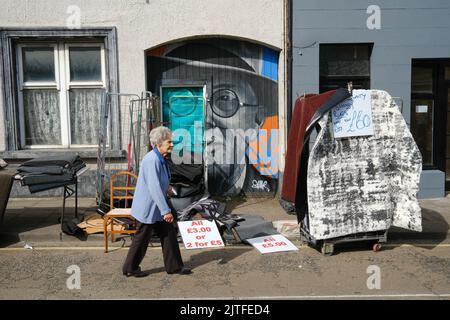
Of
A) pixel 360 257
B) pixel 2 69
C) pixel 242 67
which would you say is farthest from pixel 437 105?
pixel 2 69

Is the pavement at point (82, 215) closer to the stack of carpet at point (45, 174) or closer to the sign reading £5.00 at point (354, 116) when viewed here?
the stack of carpet at point (45, 174)

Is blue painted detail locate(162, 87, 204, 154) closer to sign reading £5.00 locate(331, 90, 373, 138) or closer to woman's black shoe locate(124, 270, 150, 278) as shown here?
sign reading £5.00 locate(331, 90, 373, 138)

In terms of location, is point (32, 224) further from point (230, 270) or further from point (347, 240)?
point (347, 240)

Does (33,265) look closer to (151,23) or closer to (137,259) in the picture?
(137,259)

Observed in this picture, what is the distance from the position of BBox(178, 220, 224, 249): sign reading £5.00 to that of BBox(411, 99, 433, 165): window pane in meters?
5.57

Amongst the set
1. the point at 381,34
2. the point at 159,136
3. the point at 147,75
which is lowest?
the point at 159,136

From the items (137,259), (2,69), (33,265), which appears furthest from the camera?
(2,69)

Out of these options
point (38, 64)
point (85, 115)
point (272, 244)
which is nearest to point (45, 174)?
point (85, 115)

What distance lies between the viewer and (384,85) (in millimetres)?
10156

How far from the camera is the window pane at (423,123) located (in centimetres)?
1050

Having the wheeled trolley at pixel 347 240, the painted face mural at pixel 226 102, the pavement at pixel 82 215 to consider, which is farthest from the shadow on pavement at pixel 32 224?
the wheeled trolley at pixel 347 240

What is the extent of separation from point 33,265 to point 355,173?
4544 mm

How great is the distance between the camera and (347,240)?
6.77 metres

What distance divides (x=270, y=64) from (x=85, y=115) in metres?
4.18
